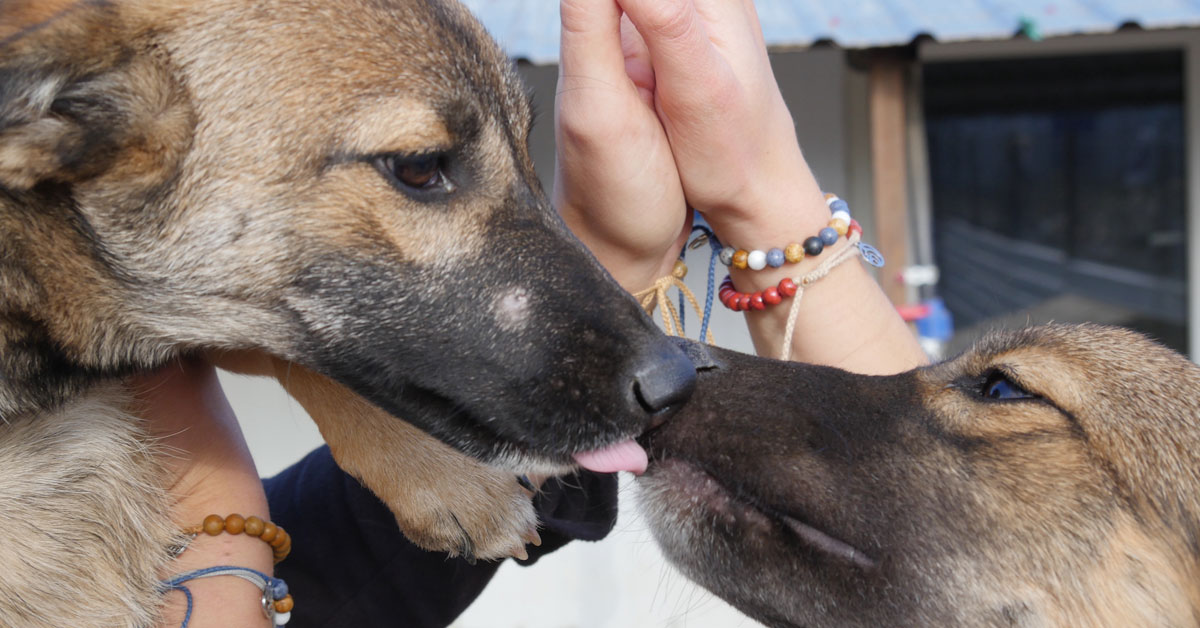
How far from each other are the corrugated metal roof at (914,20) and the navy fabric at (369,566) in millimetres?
4571

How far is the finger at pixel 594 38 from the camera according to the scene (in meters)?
2.42

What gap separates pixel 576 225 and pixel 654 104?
38 cm

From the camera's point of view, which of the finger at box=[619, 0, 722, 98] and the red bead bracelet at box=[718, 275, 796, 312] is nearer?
the finger at box=[619, 0, 722, 98]

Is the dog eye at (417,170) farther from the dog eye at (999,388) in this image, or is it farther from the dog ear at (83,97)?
the dog eye at (999,388)

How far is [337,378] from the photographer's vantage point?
228 centimetres

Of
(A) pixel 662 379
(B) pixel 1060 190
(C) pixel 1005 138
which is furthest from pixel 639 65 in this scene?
(B) pixel 1060 190

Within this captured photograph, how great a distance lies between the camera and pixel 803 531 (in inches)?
89.7

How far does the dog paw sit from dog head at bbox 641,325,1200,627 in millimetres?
411

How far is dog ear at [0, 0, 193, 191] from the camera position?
2.00m

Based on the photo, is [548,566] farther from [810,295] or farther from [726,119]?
[726,119]

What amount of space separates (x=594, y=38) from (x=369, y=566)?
1.46 metres

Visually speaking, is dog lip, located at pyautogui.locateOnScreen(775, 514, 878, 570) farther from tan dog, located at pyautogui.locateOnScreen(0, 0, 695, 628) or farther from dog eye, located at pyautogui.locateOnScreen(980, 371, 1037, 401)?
dog eye, located at pyautogui.locateOnScreen(980, 371, 1037, 401)

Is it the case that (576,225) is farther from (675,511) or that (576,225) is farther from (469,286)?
(675,511)

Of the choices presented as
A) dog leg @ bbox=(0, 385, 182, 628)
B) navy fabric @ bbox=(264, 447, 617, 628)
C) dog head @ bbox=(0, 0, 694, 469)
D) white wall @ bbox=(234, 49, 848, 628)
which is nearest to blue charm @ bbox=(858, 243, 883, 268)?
dog head @ bbox=(0, 0, 694, 469)
